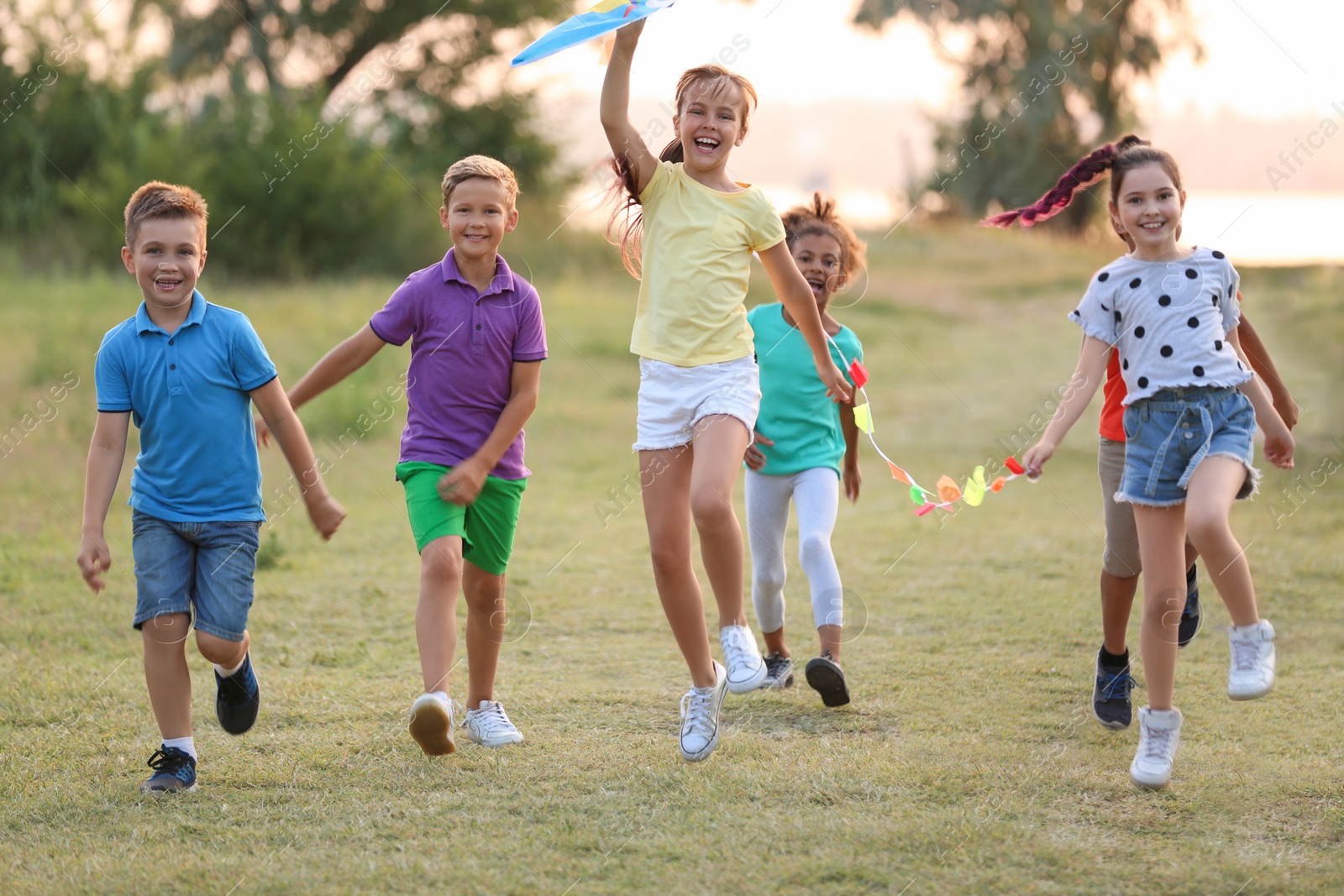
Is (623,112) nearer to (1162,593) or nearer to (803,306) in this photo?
(803,306)

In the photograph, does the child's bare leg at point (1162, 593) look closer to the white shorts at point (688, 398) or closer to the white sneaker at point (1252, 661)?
the white sneaker at point (1252, 661)

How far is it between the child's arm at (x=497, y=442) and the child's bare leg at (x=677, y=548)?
1.24ft

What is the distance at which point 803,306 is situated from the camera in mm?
4047

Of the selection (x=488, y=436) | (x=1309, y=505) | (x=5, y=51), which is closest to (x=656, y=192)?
(x=488, y=436)

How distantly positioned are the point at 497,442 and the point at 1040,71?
23.7 meters

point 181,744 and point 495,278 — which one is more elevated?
point 495,278

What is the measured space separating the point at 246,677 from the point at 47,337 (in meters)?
8.89

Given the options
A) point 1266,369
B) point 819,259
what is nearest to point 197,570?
point 819,259

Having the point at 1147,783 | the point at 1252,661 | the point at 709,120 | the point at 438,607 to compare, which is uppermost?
the point at 709,120

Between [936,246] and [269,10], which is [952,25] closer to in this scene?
[936,246]

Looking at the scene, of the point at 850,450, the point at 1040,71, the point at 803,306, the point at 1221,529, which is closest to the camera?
the point at 1221,529

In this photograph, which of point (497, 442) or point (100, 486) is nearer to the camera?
point (100, 486)

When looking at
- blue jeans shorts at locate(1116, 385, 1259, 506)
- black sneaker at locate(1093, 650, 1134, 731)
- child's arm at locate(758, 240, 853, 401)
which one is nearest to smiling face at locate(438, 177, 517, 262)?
child's arm at locate(758, 240, 853, 401)

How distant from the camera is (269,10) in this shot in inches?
997
